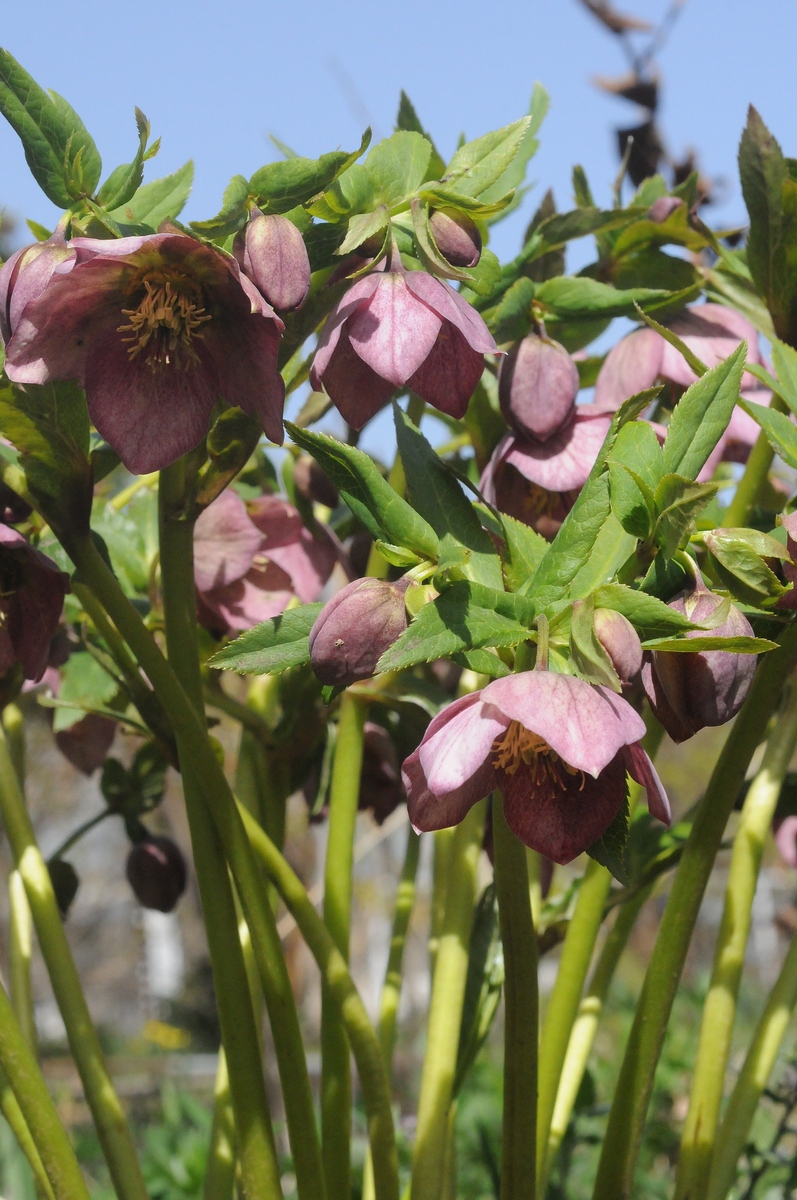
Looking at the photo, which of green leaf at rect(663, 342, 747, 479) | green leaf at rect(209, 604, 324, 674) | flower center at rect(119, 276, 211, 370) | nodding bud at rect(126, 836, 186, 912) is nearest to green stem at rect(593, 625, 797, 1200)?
green leaf at rect(663, 342, 747, 479)

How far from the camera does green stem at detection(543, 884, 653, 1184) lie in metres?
0.80

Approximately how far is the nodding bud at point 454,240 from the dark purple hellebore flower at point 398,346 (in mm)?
22

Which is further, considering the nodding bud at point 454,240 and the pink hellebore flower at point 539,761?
the nodding bud at point 454,240

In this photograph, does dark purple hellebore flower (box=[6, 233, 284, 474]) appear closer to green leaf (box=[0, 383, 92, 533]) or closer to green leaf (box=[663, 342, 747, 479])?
green leaf (box=[0, 383, 92, 533])

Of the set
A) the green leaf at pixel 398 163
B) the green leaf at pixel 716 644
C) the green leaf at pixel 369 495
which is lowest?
the green leaf at pixel 716 644

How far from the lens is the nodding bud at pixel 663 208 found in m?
0.74

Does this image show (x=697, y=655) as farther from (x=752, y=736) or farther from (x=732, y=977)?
(x=732, y=977)

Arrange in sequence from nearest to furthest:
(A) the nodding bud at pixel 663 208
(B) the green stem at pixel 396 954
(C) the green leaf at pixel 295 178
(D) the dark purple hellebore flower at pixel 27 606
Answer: (C) the green leaf at pixel 295 178 → (D) the dark purple hellebore flower at pixel 27 606 → (A) the nodding bud at pixel 663 208 → (B) the green stem at pixel 396 954

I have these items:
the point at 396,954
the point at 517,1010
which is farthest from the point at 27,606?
the point at 396,954

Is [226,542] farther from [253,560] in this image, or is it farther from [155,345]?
[155,345]

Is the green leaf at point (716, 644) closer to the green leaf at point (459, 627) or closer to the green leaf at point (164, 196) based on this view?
the green leaf at point (459, 627)

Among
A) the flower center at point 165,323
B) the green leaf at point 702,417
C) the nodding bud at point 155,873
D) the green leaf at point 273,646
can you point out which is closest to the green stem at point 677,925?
the green leaf at point 702,417

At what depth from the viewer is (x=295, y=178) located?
20.1 inches

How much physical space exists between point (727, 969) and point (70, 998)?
1.34ft
